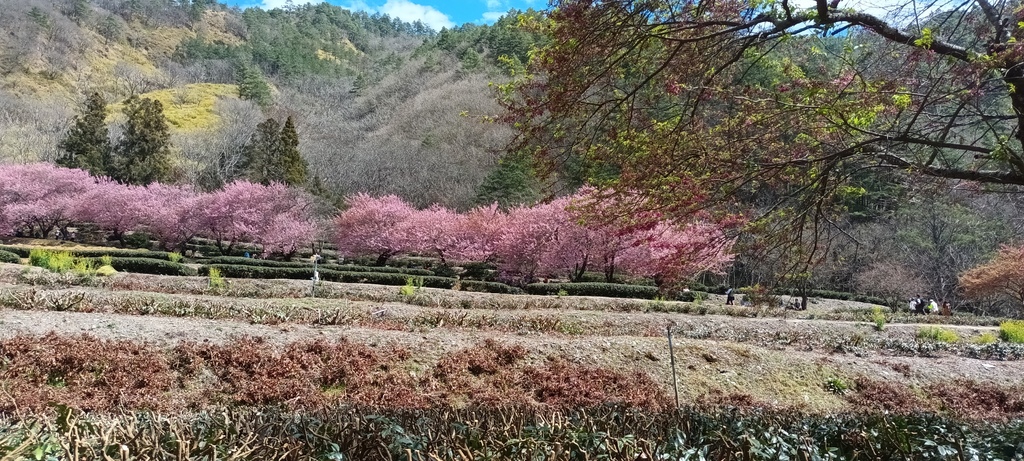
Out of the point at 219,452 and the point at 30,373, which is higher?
the point at 219,452

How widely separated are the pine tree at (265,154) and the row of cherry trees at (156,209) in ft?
16.6

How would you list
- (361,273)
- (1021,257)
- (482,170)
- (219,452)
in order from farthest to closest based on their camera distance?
1. (482,170)
2. (1021,257)
3. (361,273)
4. (219,452)

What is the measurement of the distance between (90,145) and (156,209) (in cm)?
1416

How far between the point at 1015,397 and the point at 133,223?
38882mm

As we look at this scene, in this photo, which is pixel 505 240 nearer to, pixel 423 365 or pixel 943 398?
pixel 423 365

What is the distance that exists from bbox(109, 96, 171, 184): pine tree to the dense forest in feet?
0.45

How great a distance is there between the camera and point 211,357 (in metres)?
7.43

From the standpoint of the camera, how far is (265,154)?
44156 millimetres

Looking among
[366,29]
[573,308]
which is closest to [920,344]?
[573,308]

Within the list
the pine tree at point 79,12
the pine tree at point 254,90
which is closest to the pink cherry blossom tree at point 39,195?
the pine tree at point 254,90

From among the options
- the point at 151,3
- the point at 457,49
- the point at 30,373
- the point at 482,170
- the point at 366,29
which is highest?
the point at 366,29

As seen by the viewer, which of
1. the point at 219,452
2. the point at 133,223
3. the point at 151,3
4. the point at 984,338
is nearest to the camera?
the point at 219,452

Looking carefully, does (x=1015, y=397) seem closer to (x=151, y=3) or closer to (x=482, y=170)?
(x=482, y=170)

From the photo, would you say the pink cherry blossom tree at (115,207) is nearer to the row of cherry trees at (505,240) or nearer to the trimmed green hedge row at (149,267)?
the row of cherry trees at (505,240)
